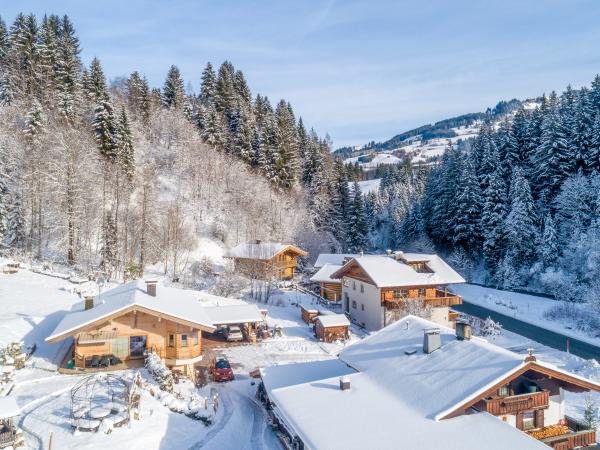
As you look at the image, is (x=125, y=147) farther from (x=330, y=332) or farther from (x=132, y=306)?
(x=330, y=332)

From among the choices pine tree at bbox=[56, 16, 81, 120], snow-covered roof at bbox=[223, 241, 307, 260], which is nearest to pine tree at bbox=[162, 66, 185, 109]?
pine tree at bbox=[56, 16, 81, 120]

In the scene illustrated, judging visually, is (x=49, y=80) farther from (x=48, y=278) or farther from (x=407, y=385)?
(x=407, y=385)

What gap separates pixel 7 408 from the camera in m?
13.2

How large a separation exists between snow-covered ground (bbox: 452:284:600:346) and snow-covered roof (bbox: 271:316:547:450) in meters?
25.0

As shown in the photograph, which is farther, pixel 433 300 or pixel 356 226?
pixel 356 226

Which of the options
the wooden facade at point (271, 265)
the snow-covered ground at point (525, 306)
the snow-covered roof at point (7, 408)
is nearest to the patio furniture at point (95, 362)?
the snow-covered roof at point (7, 408)

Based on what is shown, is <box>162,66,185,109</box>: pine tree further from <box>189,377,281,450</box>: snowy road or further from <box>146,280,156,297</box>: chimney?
<box>189,377,281,450</box>: snowy road

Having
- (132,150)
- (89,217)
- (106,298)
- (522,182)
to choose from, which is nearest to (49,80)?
(132,150)

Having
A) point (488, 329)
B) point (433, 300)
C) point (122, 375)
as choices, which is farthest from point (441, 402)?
point (488, 329)

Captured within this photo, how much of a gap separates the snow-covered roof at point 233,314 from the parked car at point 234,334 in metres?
0.82

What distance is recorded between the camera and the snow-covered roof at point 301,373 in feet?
60.3

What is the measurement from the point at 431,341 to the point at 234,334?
17.9m

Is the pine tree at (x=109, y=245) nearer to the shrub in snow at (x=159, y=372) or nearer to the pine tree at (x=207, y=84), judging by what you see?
the shrub in snow at (x=159, y=372)

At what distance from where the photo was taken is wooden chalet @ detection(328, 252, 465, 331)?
34531mm
